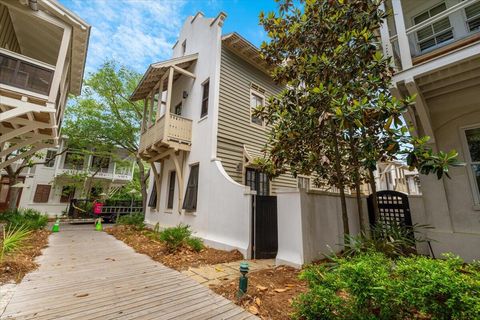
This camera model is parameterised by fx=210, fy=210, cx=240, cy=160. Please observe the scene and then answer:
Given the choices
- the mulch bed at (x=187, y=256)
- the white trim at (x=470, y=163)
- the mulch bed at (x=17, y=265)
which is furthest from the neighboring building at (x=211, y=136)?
the white trim at (x=470, y=163)

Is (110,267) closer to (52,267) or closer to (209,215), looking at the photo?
(52,267)

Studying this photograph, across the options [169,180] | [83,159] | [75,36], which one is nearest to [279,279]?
[169,180]

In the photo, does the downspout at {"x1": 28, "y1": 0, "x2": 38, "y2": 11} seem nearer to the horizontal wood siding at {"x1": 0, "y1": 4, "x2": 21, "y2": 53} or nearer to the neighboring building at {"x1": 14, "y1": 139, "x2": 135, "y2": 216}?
the horizontal wood siding at {"x1": 0, "y1": 4, "x2": 21, "y2": 53}

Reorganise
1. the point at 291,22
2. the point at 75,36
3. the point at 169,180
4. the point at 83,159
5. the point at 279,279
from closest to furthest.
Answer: the point at 279,279
the point at 291,22
the point at 75,36
the point at 169,180
the point at 83,159

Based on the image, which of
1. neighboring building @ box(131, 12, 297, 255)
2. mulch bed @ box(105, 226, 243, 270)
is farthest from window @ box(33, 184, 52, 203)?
mulch bed @ box(105, 226, 243, 270)

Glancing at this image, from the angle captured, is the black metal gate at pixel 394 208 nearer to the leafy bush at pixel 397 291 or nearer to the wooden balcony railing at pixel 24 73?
the leafy bush at pixel 397 291

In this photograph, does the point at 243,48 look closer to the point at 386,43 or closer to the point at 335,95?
the point at 386,43

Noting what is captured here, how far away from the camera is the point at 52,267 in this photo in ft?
15.5

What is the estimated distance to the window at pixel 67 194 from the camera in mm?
19984

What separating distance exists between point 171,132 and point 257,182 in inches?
158

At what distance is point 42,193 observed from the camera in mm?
19234

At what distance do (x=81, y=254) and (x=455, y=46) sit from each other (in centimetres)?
1095

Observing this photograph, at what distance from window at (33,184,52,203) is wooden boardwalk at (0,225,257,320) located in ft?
62.5

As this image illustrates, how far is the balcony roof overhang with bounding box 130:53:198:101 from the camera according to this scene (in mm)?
8758
